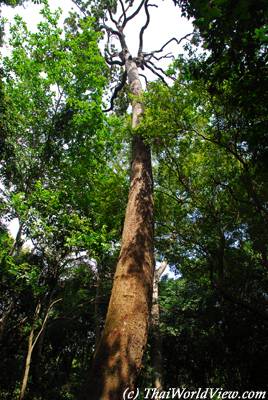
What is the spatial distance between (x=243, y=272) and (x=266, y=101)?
26.1 feet

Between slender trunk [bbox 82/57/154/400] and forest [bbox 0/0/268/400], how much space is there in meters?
0.02

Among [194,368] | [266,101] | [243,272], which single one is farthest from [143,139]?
[194,368]

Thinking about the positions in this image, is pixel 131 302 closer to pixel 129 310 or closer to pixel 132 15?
pixel 129 310

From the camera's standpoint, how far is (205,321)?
1063 centimetres

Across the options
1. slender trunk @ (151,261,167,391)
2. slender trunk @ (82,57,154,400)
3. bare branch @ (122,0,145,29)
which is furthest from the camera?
bare branch @ (122,0,145,29)

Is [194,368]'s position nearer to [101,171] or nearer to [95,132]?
[101,171]

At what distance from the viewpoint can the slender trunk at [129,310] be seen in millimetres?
2836

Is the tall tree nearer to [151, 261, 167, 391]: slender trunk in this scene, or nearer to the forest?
the forest

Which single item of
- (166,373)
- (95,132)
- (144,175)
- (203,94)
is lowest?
(166,373)

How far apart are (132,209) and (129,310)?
1763 millimetres

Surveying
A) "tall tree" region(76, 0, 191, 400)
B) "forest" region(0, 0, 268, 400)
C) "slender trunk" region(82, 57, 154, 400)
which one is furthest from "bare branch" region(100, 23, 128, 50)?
"slender trunk" region(82, 57, 154, 400)

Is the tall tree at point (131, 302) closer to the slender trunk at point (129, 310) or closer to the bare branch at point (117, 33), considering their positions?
the slender trunk at point (129, 310)

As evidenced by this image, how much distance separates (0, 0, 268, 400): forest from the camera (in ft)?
11.8

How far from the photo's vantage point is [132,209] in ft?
15.9
